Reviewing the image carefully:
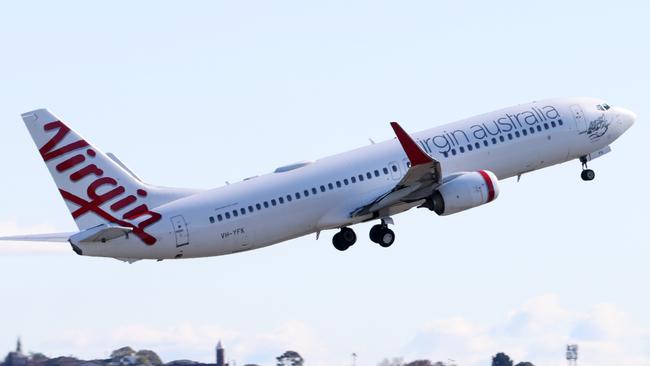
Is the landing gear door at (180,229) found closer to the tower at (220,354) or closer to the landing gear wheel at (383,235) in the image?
the landing gear wheel at (383,235)

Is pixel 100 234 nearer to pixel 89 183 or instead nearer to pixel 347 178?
pixel 89 183

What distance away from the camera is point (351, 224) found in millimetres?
77438

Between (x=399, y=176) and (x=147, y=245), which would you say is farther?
(x=399, y=176)

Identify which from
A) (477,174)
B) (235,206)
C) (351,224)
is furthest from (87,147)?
(477,174)

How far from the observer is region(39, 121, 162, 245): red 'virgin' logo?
70938 mm

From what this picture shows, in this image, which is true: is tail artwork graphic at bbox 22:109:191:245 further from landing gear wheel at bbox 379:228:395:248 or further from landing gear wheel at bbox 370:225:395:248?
landing gear wheel at bbox 379:228:395:248

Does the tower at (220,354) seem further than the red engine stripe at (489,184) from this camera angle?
Yes

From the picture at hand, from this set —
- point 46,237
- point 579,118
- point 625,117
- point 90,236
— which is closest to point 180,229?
point 90,236

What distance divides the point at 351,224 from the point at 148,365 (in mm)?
65364

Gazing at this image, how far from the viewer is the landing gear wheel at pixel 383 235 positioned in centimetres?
7900

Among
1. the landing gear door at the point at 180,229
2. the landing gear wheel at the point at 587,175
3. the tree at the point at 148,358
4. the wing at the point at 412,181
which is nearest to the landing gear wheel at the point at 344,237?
the wing at the point at 412,181

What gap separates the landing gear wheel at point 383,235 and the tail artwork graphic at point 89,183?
39.7 ft

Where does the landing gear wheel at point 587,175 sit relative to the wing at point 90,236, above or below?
above

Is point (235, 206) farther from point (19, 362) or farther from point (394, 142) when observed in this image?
point (19, 362)
